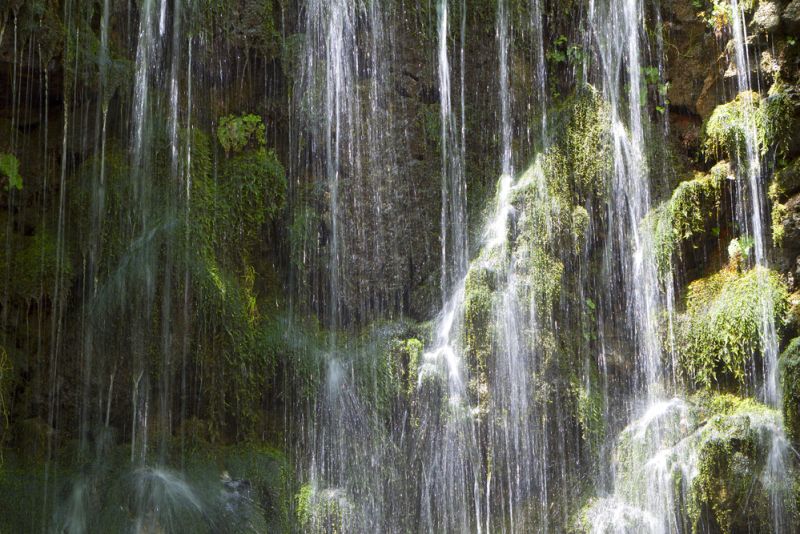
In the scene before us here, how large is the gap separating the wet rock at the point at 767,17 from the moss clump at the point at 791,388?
9.23 feet

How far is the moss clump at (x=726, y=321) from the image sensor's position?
7.01 metres

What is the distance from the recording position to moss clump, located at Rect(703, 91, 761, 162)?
24.6 feet

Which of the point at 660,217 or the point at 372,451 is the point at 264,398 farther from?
the point at 660,217

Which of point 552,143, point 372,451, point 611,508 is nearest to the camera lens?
point 611,508

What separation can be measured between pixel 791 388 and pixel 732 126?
243 cm

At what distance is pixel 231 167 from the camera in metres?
8.55

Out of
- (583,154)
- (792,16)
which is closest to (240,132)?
(583,154)

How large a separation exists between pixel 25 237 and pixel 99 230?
742mm

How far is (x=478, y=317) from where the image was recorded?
7863mm

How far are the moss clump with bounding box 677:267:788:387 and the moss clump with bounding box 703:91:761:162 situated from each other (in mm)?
1110

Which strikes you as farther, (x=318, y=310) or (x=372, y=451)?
(x=318, y=310)

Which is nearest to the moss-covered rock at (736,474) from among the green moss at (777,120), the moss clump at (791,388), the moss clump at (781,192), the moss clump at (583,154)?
the moss clump at (791,388)

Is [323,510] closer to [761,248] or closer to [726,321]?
[726,321]

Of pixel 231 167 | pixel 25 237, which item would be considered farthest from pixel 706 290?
pixel 25 237
